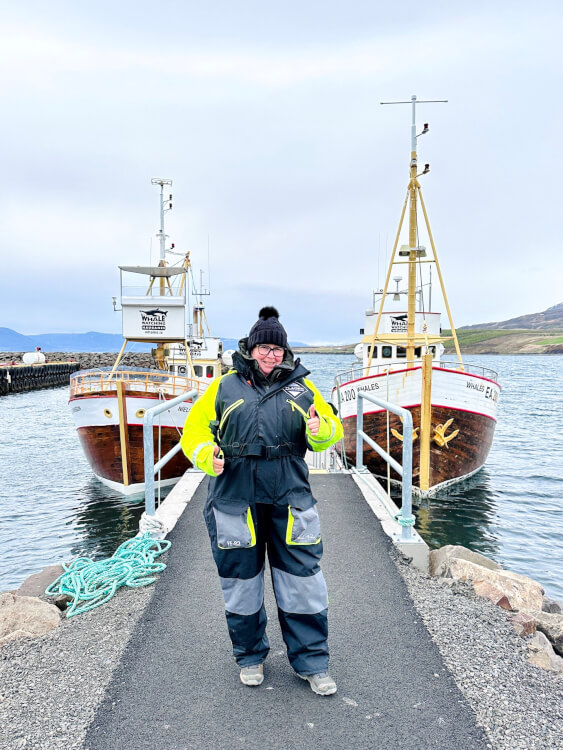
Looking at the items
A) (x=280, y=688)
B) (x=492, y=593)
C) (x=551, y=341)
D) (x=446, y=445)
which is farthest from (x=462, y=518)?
(x=551, y=341)

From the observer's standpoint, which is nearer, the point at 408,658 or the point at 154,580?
the point at 408,658

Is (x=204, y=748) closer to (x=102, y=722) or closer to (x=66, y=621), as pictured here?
(x=102, y=722)

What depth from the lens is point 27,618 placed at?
14.1ft

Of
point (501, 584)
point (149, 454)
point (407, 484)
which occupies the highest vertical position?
point (149, 454)

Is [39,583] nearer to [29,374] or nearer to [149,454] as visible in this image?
[149,454]

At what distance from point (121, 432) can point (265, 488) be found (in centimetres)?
1041

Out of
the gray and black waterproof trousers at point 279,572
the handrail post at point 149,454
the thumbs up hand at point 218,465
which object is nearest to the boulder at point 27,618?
the handrail post at point 149,454

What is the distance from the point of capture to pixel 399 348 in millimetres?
16656

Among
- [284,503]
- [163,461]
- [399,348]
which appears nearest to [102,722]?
[284,503]

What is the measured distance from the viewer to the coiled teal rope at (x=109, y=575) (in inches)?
169

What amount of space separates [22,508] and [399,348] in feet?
34.8

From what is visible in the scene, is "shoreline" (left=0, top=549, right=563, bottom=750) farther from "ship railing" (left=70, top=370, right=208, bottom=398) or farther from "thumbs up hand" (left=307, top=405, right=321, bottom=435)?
"ship railing" (left=70, top=370, right=208, bottom=398)

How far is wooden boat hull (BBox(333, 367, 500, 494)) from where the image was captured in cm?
1188

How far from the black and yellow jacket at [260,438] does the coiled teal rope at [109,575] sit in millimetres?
1871
